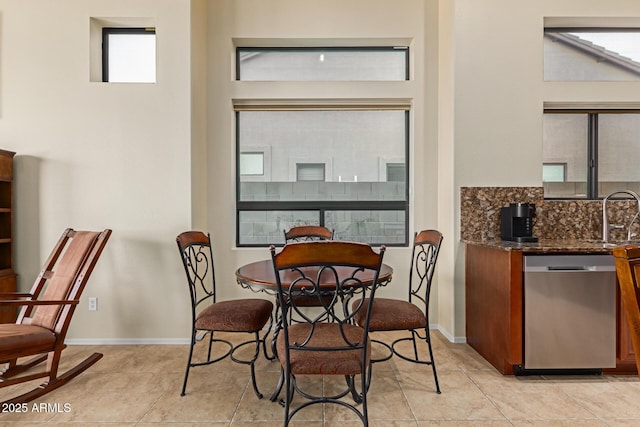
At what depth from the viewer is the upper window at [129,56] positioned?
3.23 meters

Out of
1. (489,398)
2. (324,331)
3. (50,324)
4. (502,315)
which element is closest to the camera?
(324,331)

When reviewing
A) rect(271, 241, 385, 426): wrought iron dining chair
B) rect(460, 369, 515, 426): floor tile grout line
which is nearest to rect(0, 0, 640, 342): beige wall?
rect(460, 369, 515, 426): floor tile grout line

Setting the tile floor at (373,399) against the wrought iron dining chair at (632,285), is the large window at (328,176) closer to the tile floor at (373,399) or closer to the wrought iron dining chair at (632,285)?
the tile floor at (373,399)

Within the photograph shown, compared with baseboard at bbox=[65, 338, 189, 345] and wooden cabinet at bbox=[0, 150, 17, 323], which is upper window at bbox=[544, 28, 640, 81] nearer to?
baseboard at bbox=[65, 338, 189, 345]

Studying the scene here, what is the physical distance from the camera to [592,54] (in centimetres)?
322

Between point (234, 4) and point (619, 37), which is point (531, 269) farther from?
point (234, 4)

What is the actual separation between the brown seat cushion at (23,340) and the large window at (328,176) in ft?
5.51

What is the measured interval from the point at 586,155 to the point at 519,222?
1141mm

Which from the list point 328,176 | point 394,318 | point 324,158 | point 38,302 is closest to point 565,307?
point 394,318

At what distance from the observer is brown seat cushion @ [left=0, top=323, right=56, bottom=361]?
197 centimetres

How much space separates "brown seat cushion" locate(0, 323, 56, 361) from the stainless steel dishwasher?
3.09 m

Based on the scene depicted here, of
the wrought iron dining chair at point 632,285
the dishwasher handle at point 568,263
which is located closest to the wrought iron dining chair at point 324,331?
the wrought iron dining chair at point 632,285

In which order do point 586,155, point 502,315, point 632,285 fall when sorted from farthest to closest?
point 586,155 < point 502,315 < point 632,285

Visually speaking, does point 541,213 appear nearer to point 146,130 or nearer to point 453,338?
point 453,338
